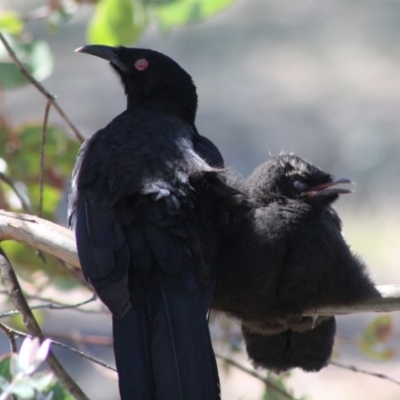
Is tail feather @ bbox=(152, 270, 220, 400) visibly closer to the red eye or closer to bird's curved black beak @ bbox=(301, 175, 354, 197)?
bird's curved black beak @ bbox=(301, 175, 354, 197)

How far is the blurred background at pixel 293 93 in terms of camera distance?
1055 centimetres

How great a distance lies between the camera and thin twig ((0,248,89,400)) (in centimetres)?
282

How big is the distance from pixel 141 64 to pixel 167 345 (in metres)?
1.80

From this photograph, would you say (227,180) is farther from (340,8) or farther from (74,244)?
(340,8)

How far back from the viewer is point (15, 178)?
4801mm

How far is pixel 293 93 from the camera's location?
12875 millimetres

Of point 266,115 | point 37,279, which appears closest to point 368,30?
point 266,115

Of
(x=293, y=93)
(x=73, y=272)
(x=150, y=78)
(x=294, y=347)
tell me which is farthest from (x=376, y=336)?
(x=293, y=93)

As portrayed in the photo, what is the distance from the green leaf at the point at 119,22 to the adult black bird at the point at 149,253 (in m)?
0.77

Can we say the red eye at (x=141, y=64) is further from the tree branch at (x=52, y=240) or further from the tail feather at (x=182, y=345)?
the tail feather at (x=182, y=345)

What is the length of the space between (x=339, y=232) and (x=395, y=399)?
15.7 feet

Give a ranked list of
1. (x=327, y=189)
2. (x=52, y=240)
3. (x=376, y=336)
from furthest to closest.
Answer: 1. (x=376, y=336)
2. (x=327, y=189)
3. (x=52, y=240)

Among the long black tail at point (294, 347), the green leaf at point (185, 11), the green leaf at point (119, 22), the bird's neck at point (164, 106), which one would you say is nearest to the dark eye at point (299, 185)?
the long black tail at point (294, 347)

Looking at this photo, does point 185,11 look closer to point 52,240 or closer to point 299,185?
point 299,185
